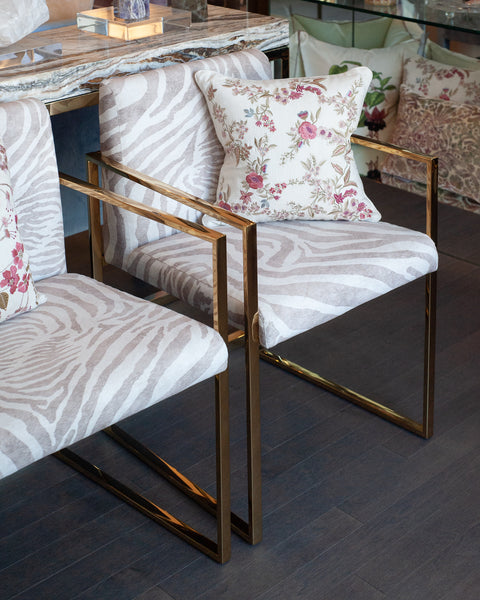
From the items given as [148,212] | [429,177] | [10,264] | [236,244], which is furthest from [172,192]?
[429,177]

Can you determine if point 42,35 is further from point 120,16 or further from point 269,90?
point 269,90

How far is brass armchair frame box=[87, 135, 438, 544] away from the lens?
1.40 metres

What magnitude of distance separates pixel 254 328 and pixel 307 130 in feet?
1.54

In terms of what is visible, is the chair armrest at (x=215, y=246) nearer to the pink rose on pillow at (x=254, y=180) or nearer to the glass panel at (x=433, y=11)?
the pink rose on pillow at (x=254, y=180)

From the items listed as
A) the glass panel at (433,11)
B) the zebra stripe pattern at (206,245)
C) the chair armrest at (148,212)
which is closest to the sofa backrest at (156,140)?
the zebra stripe pattern at (206,245)

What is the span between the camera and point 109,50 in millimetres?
1896

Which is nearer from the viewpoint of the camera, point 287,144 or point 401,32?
point 287,144

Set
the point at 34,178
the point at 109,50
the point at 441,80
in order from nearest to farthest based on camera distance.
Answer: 1. the point at 34,178
2. the point at 109,50
3. the point at 441,80

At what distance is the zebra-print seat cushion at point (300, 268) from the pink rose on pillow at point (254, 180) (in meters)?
0.10

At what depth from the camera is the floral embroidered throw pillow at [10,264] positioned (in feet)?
4.46

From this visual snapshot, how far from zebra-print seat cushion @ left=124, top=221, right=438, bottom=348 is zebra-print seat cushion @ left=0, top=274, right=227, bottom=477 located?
0.41 feet

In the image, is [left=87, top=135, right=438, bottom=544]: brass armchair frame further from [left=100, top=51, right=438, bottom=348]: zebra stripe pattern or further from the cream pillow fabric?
the cream pillow fabric

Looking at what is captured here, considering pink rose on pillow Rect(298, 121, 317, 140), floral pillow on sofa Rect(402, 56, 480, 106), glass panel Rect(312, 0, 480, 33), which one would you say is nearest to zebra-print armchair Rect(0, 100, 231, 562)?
pink rose on pillow Rect(298, 121, 317, 140)

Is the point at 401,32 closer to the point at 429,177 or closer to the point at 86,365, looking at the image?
the point at 429,177
